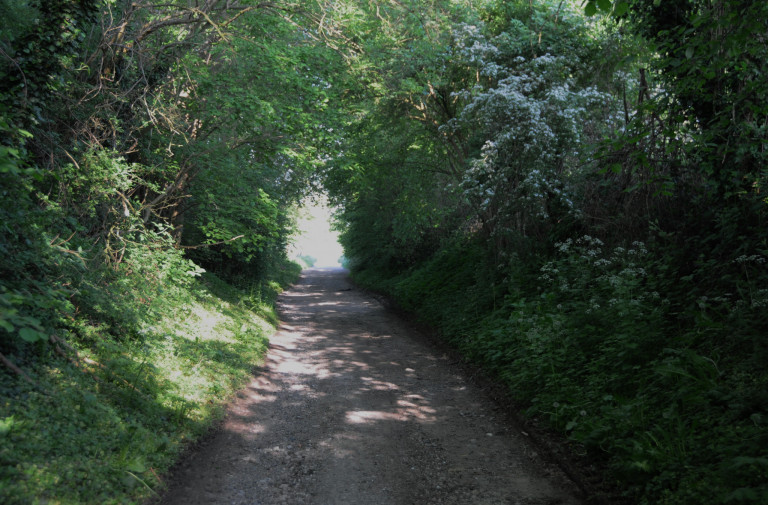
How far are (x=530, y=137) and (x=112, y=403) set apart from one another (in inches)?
356

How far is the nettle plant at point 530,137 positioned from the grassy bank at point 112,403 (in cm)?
653

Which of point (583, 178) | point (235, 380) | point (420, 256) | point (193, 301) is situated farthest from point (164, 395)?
point (420, 256)

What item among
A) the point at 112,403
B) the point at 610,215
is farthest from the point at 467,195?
the point at 112,403

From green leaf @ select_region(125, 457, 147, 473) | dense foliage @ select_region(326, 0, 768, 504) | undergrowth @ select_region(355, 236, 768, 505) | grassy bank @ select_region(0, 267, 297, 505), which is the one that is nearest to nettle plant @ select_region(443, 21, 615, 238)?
dense foliage @ select_region(326, 0, 768, 504)

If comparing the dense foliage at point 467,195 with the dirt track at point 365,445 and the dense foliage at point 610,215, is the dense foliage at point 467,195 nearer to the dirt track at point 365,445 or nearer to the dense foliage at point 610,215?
the dense foliage at point 610,215

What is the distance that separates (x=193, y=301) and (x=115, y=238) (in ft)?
8.36

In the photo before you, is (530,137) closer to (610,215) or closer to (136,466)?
(610,215)

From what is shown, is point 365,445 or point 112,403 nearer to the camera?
point 112,403

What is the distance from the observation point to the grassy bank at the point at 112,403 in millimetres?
3957

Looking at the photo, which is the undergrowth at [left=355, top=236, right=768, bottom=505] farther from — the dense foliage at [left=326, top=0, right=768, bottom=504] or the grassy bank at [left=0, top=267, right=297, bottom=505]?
the grassy bank at [left=0, top=267, right=297, bottom=505]

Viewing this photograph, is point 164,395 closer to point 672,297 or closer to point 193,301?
point 193,301

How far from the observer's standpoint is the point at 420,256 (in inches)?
874

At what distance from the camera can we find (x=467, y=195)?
12.0m

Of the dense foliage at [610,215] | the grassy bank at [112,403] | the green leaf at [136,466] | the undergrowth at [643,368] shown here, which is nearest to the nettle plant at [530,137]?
the dense foliage at [610,215]
